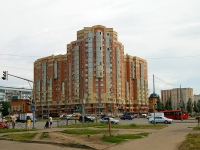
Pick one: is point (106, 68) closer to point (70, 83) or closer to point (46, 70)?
point (70, 83)

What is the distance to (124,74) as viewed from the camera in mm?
125250

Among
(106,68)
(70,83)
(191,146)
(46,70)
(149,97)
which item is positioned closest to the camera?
(191,146)

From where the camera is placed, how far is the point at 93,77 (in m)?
109

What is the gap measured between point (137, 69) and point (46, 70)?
4278cm

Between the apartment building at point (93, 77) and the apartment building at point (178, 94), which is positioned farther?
the apartment building at point (178, 94)

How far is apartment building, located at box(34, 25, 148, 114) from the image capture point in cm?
10919

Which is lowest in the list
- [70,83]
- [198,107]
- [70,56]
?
[198,107]

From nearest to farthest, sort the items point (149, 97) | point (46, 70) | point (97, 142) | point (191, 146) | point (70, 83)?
point (191, 146) < point (97, 142) < point (70, 83) < point (46, 70) < point (149, 97)

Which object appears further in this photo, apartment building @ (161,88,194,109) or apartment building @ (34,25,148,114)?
apartment building @ (161,88,194,109)

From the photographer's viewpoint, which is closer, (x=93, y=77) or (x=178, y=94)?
(x=93, y=77)

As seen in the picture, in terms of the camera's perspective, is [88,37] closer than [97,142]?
No

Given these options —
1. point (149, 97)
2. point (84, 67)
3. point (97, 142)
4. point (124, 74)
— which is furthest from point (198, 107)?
point (97, 142)

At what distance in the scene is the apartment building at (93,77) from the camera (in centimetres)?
10919

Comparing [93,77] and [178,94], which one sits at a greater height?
[93,77]
